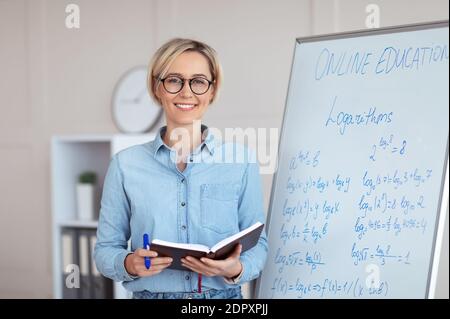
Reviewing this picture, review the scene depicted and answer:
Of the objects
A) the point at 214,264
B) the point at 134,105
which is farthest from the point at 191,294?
the point at 134,105

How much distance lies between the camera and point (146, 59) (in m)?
3.03

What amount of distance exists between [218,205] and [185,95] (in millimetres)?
297

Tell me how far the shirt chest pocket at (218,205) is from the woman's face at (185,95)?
0.61 ft

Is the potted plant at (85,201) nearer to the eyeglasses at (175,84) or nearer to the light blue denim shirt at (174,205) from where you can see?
the light blue denim shirt at (174,205)

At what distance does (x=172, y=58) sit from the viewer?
1598 millimetres

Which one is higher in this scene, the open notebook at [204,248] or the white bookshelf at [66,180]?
the open notebook at [204,248]

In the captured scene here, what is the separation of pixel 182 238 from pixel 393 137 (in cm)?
62

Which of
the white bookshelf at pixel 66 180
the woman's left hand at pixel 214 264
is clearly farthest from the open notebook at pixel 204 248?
the white bookshelf at pixel 66 180

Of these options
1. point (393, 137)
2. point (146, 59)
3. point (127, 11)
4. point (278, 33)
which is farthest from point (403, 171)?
point (127, 11)

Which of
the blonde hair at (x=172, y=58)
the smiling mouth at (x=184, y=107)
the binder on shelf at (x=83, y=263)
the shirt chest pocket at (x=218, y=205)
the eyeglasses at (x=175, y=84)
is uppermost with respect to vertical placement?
the blonde hair at (x=172, y=58)

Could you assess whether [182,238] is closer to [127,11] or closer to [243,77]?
[243,77]

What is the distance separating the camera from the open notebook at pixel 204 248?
1430mm

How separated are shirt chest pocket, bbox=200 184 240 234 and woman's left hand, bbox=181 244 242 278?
12 cm

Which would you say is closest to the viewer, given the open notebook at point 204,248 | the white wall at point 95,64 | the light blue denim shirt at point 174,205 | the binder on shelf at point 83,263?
the open notebook at point 204,248
